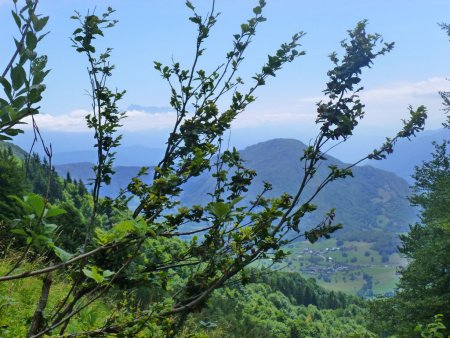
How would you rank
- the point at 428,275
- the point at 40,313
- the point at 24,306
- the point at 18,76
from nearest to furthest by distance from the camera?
the point at 18,76 < the point at 40,313 < the point at 24,306 < the point at 428,275

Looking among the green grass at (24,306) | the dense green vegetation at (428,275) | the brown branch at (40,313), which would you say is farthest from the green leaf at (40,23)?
the dense green vegetation at (428,275)

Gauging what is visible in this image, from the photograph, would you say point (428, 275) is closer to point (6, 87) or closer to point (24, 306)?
point (24, 306)

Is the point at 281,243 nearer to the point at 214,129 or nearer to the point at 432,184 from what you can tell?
the point at 214,129

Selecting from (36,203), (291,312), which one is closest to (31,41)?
(36,203)

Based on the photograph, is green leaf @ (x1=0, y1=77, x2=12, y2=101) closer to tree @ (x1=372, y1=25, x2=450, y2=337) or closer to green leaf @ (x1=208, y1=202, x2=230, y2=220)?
green leaf @ (x1=208, y1=202, x2=230, y2=220)

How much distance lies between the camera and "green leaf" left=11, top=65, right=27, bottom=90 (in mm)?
1286

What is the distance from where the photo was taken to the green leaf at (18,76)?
4.22ft

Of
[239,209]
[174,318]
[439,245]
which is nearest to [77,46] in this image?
[239,209]

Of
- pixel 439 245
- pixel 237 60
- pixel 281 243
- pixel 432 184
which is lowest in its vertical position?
pixel 439 245

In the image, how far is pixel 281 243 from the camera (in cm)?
246

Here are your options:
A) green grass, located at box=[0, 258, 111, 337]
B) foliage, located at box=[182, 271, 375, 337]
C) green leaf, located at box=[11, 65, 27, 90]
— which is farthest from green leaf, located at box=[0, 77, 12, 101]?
foliage, located at box=[182, 271, 375, 337]

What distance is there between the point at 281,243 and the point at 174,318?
101 cm

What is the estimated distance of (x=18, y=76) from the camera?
4.25ft

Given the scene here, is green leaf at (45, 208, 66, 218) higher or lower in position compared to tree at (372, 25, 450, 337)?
higher
